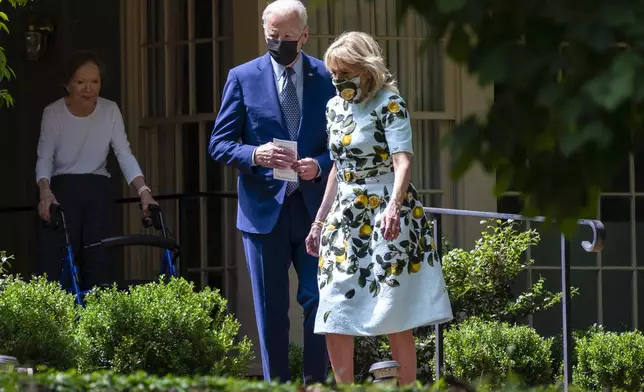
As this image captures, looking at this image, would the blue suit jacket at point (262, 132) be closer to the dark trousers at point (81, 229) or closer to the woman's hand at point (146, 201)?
the woman's hand at point (146, 201)

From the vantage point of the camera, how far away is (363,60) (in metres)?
6.81

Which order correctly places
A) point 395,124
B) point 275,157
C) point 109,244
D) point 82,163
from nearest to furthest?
point 395,124, point 275,157, point 109,244, point 82,163

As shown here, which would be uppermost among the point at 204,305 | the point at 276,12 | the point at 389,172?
the point at 276,12

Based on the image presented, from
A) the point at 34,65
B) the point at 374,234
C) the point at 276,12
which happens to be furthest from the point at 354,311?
the point at 34,65

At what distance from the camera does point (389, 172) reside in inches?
270

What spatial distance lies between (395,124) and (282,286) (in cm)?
113

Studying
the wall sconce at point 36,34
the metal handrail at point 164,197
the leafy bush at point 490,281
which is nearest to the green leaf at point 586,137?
the leafy bush at point 490,281

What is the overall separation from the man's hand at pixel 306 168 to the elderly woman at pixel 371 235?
34 centimetres

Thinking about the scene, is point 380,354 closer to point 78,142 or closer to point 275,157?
point 78,142

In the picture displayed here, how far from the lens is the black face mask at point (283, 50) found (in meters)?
7.41

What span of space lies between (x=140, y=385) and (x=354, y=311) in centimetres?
268

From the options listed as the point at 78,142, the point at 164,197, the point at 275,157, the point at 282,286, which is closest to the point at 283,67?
the point at 275,157

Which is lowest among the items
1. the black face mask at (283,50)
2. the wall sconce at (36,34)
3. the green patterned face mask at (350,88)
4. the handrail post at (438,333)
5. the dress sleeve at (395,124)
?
the handrail post at (438,333)

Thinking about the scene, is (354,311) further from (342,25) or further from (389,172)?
(342,25)
